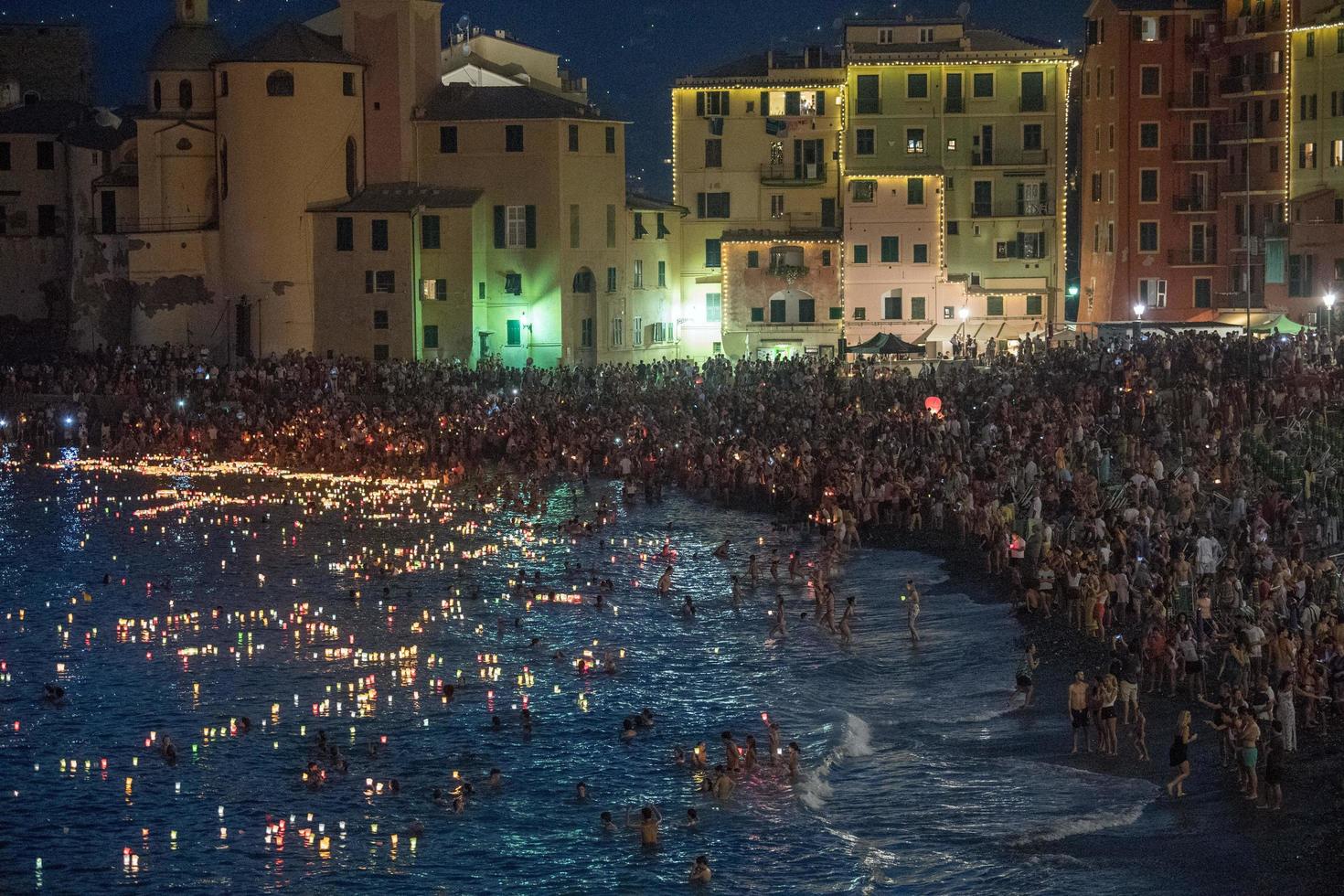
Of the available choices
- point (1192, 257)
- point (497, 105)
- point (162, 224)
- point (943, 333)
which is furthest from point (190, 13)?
point (1192, 257)

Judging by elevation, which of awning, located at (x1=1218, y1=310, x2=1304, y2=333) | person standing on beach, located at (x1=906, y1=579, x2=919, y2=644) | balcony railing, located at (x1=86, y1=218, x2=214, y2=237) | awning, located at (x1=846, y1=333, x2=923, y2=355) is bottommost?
person standing on beach, located at (x1=906, y1=579, x2=919, y2=644)

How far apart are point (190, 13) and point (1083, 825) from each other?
54628 mm

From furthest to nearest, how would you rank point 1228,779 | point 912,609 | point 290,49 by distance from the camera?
point 290,49
point 912,609
point 1228,779

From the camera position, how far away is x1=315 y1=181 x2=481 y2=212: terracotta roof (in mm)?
65438

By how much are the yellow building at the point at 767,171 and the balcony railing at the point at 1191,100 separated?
12315 millimetres

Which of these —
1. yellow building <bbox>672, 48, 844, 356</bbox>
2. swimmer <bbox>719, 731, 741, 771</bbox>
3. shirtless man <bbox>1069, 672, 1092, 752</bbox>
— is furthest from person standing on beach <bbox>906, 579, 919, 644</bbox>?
yellow building <bbox>672, 48, 844, 356</bbox>

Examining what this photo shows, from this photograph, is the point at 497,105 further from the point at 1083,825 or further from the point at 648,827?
the point at 1083,825

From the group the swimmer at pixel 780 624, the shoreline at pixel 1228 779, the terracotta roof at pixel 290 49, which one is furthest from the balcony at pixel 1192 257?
the shoreline at pixel 1228 779

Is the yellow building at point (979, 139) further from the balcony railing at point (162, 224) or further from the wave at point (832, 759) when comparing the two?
the wave at point (832, 759)

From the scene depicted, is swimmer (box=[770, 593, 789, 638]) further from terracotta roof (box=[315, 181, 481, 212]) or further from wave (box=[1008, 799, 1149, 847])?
terracotta roof (box=[315, 181, 481, 212])

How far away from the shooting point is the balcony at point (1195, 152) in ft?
218

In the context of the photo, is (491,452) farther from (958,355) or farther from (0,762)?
(0,762)

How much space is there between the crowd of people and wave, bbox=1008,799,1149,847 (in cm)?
96

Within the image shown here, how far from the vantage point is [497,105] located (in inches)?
2670
